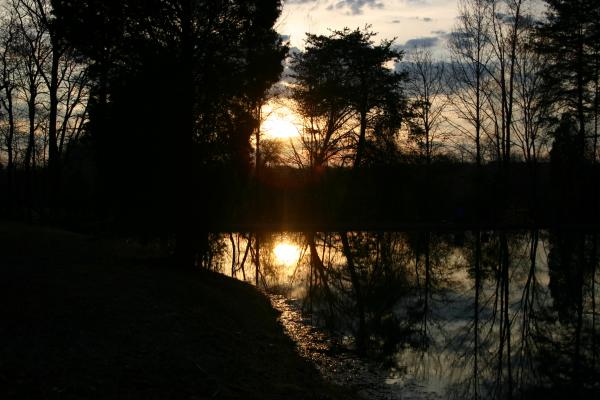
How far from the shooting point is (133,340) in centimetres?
743

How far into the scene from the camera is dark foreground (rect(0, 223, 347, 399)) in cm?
584

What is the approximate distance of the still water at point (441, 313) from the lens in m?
8.48

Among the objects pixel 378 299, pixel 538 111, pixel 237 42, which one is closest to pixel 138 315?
pixel 378 299

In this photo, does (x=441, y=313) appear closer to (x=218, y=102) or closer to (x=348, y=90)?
(x=218, y=102)

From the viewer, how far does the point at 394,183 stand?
41281 millimetres

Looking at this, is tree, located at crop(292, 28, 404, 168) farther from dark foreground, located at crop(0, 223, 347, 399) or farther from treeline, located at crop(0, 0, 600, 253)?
dark foreground, located at crop(0, 223, 347, 399)

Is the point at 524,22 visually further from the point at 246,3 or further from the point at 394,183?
the point at 246,3

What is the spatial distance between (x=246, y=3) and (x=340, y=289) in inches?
351

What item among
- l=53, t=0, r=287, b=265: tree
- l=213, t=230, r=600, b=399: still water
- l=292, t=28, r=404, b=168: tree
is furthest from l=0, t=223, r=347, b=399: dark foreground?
l=292, t=28, r=404, b=168: tree

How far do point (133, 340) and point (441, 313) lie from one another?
8174 mm

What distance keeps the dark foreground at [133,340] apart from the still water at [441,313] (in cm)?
105

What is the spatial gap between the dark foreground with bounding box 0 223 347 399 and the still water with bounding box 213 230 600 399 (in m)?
1.05

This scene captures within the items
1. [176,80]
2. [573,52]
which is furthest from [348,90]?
[176,80]

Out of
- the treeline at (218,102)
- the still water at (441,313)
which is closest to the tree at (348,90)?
the treeline at (218,102)
